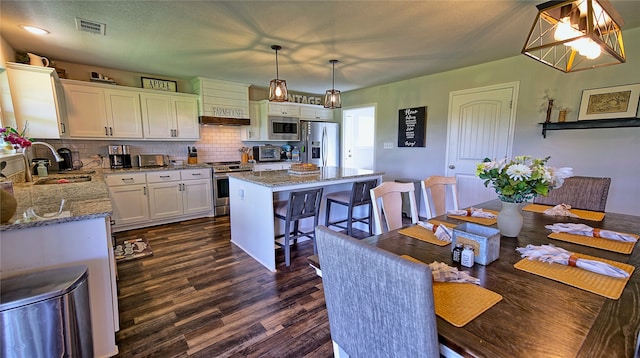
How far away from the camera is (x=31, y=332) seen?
1175 mm

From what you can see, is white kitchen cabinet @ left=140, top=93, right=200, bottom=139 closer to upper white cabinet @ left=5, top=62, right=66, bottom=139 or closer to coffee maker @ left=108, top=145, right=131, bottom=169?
coffee maker @ left=108, top=145, right=131, bottom=169

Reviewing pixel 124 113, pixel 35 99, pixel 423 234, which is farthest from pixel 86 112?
pixel 423 234

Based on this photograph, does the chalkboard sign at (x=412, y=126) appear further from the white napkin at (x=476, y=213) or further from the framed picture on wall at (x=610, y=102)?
the white napkin at (x=476, y=213)

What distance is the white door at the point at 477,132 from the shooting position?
138 inches

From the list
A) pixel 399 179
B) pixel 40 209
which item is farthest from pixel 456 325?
pixel 399 179

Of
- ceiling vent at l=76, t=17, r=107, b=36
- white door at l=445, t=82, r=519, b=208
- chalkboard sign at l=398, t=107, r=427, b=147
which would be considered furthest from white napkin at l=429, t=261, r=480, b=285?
chalkboard sign at l=398, t=107, r=427, b=147

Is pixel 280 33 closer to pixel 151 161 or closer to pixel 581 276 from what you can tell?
pixel 581 276

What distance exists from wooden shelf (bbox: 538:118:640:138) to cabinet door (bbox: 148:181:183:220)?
190 inches

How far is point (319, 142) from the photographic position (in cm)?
561

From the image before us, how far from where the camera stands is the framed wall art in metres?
4.13

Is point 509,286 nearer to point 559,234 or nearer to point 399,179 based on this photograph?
point 559,234

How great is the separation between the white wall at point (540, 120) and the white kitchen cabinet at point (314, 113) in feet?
4.74

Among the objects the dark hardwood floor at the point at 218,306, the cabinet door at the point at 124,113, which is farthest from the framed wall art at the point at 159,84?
the dark hardwood floor at the point at 218,306

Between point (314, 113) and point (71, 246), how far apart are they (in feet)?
15.4
